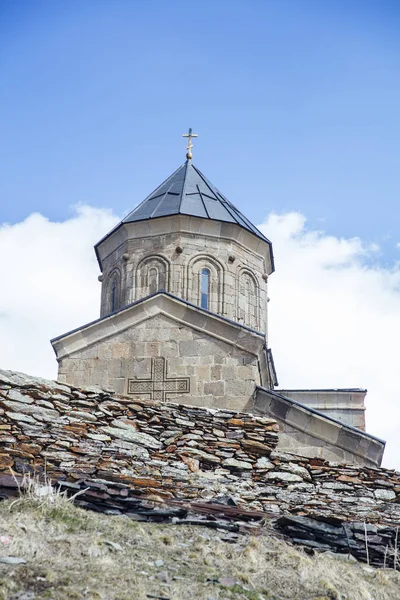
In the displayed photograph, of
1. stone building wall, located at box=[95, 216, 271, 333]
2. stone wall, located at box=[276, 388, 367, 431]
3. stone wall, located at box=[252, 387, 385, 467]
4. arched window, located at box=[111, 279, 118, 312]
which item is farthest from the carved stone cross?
stone wall, located at box=[276, 388, 367, 431]

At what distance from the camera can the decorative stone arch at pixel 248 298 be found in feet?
55.4

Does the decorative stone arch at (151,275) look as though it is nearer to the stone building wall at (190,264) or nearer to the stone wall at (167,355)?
the stone building wall at (190,264)

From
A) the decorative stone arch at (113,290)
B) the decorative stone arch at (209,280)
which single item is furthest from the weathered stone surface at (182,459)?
the decorative stone arch at (113,290)

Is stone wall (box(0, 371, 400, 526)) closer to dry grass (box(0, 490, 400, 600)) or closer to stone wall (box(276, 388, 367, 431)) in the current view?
dry grass (box(0, 490, 400, 600))

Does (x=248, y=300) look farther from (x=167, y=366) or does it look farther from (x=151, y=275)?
(x=167, y=366)

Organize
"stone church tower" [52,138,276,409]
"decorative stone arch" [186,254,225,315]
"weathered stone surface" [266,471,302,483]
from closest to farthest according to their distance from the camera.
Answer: "weathered stone surface" [266,471,302,483] → "stone church tower" [52,138,276,409] → "decorative stone arch" [186,254,225,315]

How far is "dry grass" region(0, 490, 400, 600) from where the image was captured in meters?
5.86

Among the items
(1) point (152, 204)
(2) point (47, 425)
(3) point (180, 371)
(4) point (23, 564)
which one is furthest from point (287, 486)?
(1) point (152, 204)

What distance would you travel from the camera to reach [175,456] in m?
10.3

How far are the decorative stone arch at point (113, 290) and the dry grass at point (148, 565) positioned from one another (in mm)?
9759

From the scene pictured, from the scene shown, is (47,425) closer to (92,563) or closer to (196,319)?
(92,563)

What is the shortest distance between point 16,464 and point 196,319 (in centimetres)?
586

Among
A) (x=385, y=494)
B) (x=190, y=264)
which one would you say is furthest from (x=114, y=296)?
(x=385, y=494)

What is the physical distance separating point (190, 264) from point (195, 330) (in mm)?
2567
